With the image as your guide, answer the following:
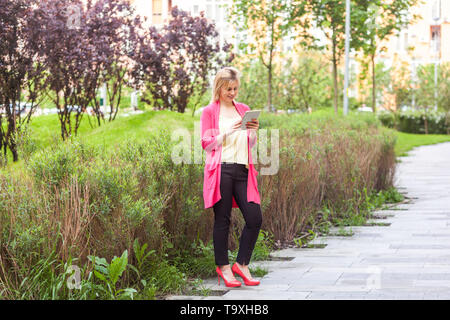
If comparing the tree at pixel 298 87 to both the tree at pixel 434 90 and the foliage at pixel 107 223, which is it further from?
the foliage at pixel 107 223

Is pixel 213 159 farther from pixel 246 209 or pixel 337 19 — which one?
pixel 337 19

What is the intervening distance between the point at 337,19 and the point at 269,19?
6.70 ft

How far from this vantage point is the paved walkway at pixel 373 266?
18.3 ft

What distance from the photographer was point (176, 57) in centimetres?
1661

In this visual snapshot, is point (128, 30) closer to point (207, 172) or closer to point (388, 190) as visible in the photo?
point (388, 190)

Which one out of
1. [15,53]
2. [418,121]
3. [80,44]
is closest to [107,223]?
[15,53]

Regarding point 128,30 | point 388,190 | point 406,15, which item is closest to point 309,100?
point 406,15

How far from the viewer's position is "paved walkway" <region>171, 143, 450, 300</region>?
5578 mm

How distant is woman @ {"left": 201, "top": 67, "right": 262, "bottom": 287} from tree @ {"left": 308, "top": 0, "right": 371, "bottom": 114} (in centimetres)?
1576

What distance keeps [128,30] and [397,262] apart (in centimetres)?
1003

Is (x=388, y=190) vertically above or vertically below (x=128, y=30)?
below

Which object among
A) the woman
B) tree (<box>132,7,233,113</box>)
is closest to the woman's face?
the woman

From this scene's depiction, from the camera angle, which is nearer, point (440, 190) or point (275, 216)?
point (275, 216)

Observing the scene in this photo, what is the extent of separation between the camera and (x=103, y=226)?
5367 mm
